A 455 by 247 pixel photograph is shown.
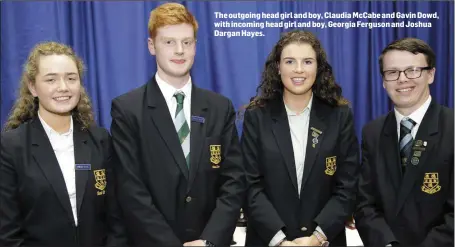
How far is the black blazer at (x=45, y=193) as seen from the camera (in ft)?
8.71

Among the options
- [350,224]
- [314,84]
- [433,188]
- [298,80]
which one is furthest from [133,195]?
[433,188]

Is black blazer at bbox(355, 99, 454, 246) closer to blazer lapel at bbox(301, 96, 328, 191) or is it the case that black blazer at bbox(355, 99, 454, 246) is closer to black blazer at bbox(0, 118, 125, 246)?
blazer lapel at bbox(301, 96, 328, 191)

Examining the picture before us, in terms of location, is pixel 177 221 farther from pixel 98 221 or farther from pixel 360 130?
pixel 360 130

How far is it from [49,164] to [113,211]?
44 cm

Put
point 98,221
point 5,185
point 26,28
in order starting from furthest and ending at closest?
1. point 26,28
2. point 98,221
3. point 5,185

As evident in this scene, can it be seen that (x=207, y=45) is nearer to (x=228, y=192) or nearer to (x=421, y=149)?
(x=228, y=192)

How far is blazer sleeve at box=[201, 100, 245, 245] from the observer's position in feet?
9.04

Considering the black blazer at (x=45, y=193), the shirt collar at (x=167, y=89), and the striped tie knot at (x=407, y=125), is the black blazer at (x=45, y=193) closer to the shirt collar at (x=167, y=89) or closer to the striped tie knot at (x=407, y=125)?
the shirt collar at (x=167, y=89)

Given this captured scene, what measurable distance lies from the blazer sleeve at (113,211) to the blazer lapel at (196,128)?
17.2 inches

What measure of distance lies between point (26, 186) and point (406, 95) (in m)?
2.16

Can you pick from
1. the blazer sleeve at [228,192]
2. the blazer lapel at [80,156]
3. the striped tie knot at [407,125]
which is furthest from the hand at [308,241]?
the blazer lapel at [80,156]

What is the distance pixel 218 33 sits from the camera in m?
3.40

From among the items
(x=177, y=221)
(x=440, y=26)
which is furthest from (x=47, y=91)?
(x=440, y=26)

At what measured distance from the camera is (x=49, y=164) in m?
2.71
